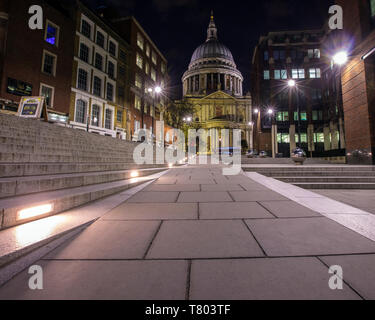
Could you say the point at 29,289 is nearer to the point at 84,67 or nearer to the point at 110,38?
the point at 84,67

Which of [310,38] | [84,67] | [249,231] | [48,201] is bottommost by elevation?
[249,231]

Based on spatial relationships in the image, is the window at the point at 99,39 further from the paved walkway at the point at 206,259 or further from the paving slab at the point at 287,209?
the paving slab at the point at 287,209

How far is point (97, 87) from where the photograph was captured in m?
26.7

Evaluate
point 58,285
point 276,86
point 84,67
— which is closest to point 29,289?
point 58,285

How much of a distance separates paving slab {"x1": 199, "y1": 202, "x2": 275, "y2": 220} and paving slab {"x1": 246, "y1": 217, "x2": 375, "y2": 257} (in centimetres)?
28

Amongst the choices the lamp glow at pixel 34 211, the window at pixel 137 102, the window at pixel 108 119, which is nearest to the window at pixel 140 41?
the window at pixel 137 102

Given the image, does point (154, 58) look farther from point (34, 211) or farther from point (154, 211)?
point (34, 211)

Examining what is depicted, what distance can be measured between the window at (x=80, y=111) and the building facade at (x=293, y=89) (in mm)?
31809

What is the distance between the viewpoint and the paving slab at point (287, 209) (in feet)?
9.75

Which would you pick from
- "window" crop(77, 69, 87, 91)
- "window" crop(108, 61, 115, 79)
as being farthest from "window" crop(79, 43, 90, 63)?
"window" crop(108, 61, 115, 79)

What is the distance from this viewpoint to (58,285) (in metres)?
1.41

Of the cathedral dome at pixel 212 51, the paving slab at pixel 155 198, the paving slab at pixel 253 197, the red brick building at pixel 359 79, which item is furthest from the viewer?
the cathedral dome at pixel 212 51

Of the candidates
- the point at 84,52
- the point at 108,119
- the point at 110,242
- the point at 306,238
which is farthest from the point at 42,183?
the point at 84,52
